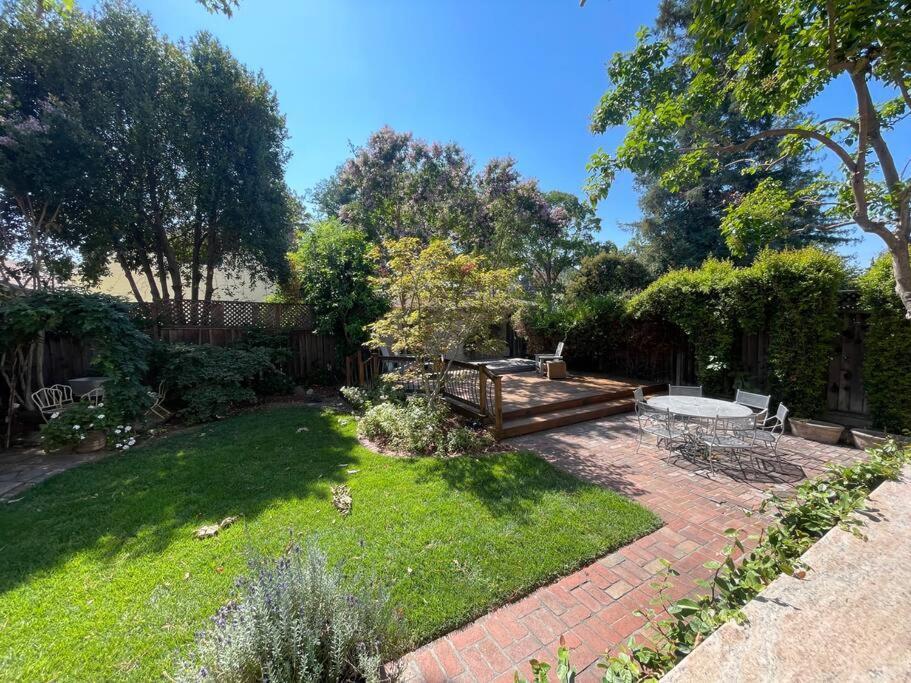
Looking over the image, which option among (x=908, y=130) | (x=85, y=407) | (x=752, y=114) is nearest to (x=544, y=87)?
(x=752, y=114)

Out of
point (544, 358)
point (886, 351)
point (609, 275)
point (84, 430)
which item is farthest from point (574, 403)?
point (609, 275)

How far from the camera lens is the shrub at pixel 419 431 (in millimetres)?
5316

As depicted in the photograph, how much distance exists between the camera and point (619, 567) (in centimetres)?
281

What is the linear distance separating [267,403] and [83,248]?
5.74 m

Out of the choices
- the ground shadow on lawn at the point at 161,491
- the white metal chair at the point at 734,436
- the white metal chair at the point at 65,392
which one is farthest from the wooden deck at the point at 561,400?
the white metal chair at the point at 65,392

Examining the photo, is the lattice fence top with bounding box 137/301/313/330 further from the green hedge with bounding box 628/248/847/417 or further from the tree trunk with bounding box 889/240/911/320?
the tree trunk with bounding box 889/240/911/320

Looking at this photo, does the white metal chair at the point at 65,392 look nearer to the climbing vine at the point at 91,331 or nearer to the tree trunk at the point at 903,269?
the climbing vine at the point at 91,331

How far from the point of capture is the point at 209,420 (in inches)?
278

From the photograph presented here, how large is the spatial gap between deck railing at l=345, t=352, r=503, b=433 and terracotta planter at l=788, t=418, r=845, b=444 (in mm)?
4816

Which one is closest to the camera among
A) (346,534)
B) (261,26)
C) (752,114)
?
(346,534)

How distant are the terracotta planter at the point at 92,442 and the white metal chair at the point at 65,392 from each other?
183cm

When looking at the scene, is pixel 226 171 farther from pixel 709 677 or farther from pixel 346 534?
pixel 709 677

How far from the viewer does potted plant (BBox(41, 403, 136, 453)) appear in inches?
211

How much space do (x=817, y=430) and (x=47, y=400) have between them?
1338 cm
